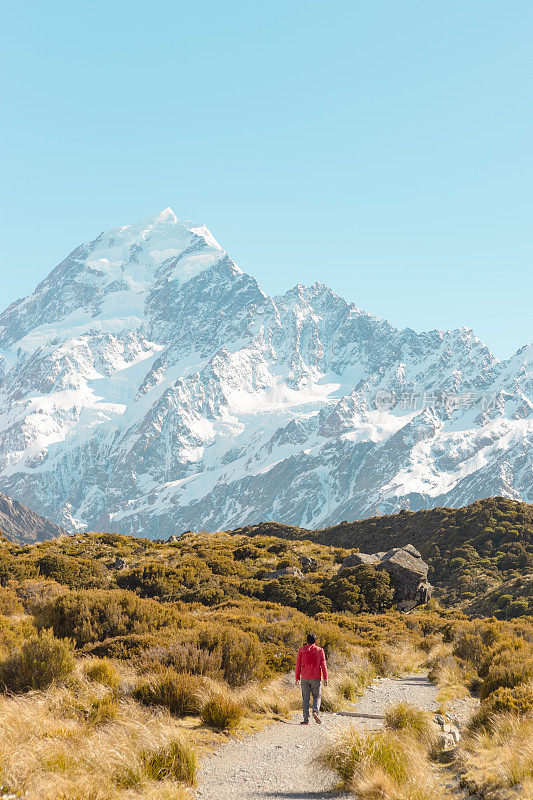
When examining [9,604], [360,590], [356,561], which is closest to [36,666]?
[9,604]

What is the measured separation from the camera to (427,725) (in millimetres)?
11727

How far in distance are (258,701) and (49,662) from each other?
14.9 feet

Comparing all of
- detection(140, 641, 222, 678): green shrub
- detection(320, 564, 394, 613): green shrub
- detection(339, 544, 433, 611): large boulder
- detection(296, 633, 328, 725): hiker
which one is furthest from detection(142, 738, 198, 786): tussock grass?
detection(339, 544, 433, 611): large boulder

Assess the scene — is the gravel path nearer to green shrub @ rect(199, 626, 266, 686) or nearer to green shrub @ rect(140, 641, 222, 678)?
green shrub @ rect(199, 626, 266, 686)

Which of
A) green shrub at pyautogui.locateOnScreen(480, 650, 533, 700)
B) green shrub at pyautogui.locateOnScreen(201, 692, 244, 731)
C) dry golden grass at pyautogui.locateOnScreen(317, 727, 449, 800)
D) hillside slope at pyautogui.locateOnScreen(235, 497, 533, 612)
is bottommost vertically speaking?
hillside slope at pyautogui.locateOnScreen(235, 497, 533, 612)

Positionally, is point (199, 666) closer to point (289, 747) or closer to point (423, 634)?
point (289, 747)

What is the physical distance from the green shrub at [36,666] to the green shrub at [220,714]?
2889 mm

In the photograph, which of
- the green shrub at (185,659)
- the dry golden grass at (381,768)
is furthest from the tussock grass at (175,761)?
the green shrub at (185,659)

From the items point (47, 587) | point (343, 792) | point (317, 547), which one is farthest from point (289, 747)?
point (317, 547)

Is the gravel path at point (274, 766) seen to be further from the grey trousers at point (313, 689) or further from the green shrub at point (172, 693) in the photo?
the green shrub at point (172, 693)

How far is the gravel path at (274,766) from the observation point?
892 centimetres

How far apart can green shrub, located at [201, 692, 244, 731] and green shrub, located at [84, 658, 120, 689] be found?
1.91 metres

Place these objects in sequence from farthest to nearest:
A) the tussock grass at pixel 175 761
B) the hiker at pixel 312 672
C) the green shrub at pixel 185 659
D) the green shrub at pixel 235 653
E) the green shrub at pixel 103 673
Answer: the green shrub at pixel 235 653 → the hiker at pixel 312 672 → the green shrub at pixel 185 659 → the green shrub at pixel 103 673 → the tussock grass at pixel 175 761

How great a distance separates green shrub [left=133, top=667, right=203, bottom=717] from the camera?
12.0m
